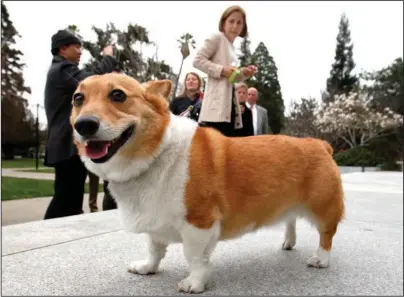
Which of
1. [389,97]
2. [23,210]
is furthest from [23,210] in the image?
[389,97]

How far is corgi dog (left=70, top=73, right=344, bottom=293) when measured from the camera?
2033 millimetres

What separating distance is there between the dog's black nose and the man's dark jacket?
6.51 feet

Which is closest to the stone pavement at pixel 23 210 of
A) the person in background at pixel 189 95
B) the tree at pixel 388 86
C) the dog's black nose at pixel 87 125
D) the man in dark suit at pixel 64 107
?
the man in dark suit at pixel 64 107

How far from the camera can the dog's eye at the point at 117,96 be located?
2.05 meters

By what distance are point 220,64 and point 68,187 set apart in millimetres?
2049

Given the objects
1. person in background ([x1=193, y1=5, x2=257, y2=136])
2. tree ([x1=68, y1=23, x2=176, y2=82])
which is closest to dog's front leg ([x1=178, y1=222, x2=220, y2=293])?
person in background ([x1=193, y1=5, x2=257, y2=136])

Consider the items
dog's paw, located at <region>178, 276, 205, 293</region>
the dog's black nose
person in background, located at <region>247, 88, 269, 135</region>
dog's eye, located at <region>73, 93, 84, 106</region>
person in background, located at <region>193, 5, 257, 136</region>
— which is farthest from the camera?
person in background, located at <region>247, 88, 269, 135</region>

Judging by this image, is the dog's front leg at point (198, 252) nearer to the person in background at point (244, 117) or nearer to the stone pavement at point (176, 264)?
the stone pavement at point (176, 264)

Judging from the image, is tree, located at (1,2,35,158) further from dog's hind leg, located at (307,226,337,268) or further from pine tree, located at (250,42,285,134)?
dog's hind leg, located at (307,226,337,268)

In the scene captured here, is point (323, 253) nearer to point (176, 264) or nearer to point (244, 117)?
point (176, 264)

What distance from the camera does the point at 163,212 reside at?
6.96 ft

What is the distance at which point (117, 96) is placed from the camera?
2055 millimetres

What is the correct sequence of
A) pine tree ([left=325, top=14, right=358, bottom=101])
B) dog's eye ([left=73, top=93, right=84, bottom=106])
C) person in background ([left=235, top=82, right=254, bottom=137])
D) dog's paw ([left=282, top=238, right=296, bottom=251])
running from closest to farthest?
dog's eye ([left=73, top=93, right=84, bottom=106]) → dog's paw ([left=282, top=238, right=296, bottom=251]) → person in background ([left=235, top=82, right=254, bottom=137]) → pine tree ([left=325, top=14, right=358, bottom=101])

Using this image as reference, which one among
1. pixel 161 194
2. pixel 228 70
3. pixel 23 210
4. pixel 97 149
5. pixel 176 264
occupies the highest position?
pixel 228 70
